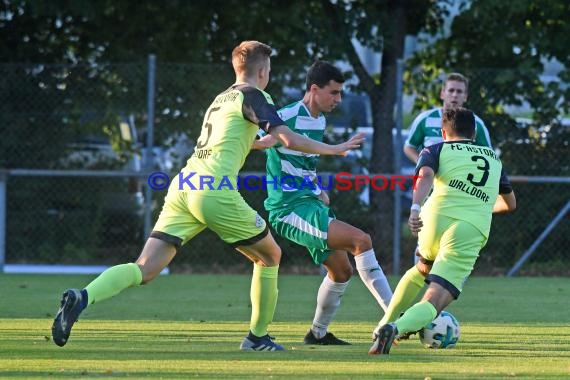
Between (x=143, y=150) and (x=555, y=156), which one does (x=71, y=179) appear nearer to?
(x=143, y=150)

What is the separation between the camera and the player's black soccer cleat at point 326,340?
8109 millimetres

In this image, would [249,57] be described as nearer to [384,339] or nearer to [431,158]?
[431,158]

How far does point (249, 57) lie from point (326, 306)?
68.5 inches

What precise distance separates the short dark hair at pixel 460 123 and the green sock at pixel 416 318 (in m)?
1.11

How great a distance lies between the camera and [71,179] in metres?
15.8

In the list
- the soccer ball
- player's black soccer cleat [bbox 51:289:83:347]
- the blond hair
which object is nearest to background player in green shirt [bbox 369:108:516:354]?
the soccer ball

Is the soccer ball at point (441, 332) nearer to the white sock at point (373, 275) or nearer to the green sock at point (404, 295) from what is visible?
the green sock at point (404, 295)

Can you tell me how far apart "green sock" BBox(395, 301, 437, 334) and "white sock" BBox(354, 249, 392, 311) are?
103 cm

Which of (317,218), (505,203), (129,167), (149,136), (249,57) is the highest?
(249,57)

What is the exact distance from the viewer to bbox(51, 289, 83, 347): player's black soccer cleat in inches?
276

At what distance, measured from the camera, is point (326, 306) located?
8211 mm

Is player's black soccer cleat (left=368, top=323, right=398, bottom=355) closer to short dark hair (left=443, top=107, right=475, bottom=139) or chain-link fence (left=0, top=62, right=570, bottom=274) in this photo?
short dark hair (left=443, top=107, right=475, bottom=139)

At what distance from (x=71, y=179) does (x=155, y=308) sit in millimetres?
5362

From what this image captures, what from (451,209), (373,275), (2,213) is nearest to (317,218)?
(373,275)
